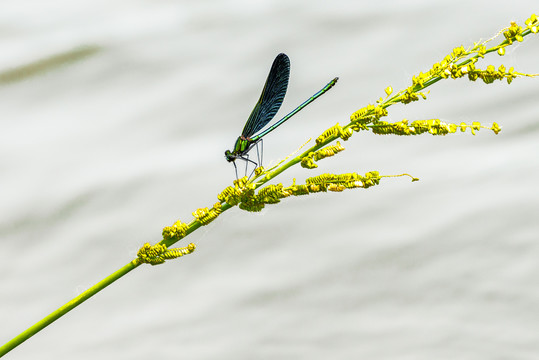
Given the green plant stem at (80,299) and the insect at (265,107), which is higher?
the insect at (265,107)

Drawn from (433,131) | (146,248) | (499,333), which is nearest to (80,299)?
(146,248)

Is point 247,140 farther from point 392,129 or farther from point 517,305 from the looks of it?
point 517,305

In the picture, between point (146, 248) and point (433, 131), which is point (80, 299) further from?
point (433, 131)

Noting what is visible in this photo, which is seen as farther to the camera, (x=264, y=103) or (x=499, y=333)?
(x=499, y=333)

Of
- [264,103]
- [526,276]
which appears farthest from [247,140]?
[526,276]

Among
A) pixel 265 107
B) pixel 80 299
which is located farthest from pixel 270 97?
pixel 80 299

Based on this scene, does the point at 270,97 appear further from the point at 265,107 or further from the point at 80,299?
the point at 80,299

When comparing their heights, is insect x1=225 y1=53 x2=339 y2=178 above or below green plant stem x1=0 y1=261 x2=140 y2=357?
above

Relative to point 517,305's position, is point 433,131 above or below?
above
